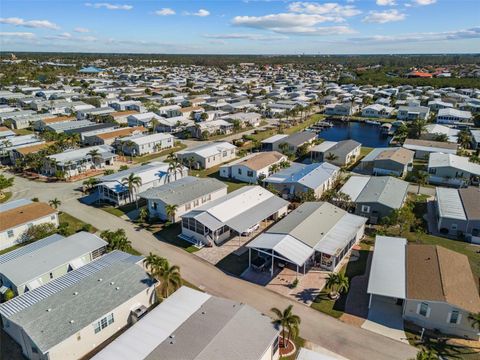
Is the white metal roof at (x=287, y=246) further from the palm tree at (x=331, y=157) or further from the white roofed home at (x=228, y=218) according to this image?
the palm tree at (x=331, y=157)

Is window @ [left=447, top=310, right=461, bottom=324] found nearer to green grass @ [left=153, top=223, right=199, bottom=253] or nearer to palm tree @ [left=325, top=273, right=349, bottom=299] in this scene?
palm tree @ [left=325, top=273, right=349, bottom=299]

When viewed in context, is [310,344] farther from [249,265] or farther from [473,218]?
[473,218]

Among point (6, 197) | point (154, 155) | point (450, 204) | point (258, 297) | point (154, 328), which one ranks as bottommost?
point (258, 297)

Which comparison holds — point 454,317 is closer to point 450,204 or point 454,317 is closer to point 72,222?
point 450,204

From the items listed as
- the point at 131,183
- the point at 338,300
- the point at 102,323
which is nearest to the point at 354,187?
the point at 338,300

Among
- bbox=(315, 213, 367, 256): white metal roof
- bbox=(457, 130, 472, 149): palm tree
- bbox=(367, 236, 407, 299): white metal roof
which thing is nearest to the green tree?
bbox=(315, 213, 367, 256): white metal roof
